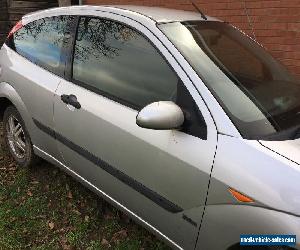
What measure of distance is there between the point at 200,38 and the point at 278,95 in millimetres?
688

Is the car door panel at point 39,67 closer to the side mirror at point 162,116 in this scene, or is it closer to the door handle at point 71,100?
the door handle at point 71,100

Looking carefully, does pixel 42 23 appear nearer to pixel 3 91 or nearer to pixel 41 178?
pixel 3 91

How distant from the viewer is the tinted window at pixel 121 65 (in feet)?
9.20

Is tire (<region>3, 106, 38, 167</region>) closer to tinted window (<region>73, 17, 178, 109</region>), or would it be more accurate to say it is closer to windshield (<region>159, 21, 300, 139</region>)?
tinted window (<region>73, 17, 178, 109</region>)

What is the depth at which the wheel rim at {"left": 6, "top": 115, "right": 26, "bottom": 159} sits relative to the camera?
4.29m

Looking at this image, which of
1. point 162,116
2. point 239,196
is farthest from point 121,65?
point 239,196

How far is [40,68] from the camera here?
3695mm

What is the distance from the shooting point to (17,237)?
335cm

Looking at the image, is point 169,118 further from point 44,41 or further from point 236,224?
point 44,41

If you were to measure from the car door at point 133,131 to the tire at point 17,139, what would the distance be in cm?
76

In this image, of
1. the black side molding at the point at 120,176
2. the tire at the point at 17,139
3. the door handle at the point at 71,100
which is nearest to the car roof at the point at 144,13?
the door handle at the point at 71,100

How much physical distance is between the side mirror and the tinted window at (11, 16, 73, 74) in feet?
4.28

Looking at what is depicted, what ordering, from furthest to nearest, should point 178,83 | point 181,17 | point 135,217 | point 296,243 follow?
point 181,17 < point 135,217 < point 178,83 < point 296,243

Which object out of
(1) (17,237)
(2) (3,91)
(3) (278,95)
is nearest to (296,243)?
(3) (278,95)
